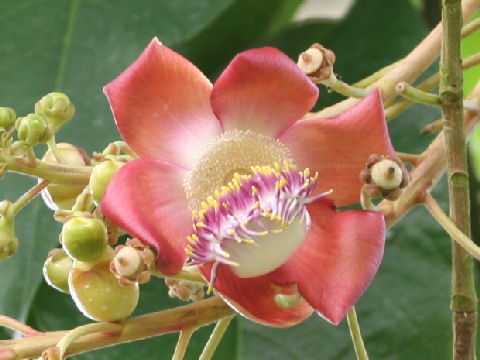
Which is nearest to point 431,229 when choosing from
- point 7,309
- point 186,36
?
point 186,36

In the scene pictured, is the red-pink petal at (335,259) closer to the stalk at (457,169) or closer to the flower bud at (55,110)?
the stalk at (457,169)

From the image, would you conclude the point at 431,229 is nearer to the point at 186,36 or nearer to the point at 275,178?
the point at 186,36

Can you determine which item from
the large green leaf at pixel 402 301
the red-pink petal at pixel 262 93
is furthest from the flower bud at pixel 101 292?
the large green leaf at pixel 402 301

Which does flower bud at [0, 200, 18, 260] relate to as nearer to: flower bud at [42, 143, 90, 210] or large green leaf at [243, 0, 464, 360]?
flower bud at [42, 143, 90, 210]

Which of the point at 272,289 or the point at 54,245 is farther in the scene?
the point at 54,245

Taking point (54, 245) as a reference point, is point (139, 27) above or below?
above
